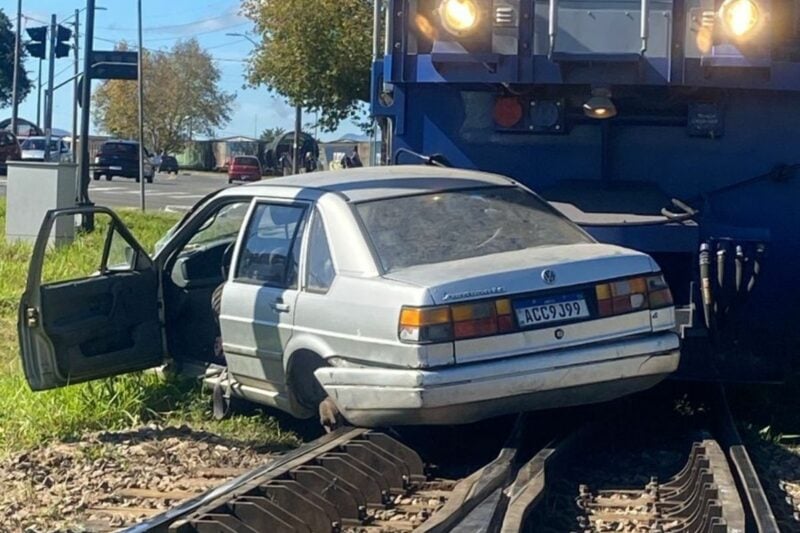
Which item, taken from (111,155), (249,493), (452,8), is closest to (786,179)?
(452,8)

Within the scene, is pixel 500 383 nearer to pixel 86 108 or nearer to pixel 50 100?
pixel 86 108

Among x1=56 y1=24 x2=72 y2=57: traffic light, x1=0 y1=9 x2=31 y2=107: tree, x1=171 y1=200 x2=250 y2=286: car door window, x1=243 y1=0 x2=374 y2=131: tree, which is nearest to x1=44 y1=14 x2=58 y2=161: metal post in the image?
x1=56 y1=24 x2=72 y2=57: traffic light

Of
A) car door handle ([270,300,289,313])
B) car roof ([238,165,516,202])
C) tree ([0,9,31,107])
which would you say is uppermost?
tree ([0,9,31,107])

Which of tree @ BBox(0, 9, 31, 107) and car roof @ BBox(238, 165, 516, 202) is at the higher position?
tree @ BBox(0, 9, 31, 107)

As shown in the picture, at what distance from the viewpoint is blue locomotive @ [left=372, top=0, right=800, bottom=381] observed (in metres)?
8.16

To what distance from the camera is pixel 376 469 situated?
6.78 meters

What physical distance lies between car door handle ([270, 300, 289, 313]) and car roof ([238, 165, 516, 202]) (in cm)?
63

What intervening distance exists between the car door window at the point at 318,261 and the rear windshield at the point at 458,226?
0.83 ft

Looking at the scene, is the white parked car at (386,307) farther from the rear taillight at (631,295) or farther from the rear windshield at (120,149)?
the rear windshield at (120,149)

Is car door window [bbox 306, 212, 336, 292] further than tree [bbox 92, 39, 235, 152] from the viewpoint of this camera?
No

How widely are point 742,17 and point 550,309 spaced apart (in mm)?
2752

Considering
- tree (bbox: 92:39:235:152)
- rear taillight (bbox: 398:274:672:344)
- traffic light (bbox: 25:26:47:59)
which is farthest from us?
tree (bbox: 92:39:235:152)

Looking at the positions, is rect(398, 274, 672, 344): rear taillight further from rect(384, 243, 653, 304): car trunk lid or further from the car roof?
the car roof

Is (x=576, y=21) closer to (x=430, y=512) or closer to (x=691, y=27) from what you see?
(x=691, y=27)
